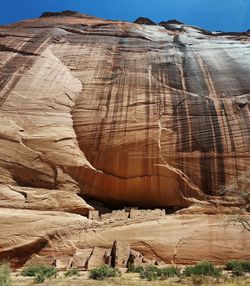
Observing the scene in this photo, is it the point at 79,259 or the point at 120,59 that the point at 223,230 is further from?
the point at 120,59

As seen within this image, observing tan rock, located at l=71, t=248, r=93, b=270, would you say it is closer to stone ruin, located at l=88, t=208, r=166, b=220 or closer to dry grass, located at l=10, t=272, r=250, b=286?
stone ruin, located at l=88, t=208, r=166, b=220

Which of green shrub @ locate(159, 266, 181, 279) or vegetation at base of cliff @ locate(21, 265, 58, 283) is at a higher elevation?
green shrub @ locate(159, 266, 181, 279)

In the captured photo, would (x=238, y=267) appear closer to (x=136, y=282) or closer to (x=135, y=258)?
(x=135, y=258)

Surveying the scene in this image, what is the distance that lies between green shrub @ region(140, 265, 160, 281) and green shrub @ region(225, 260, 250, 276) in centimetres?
283

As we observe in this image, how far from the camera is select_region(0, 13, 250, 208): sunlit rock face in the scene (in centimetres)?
2339

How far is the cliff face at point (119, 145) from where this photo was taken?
21359 mm

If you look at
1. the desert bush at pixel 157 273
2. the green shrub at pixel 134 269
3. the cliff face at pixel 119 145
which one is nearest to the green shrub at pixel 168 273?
the desert bush at pixel 157 273

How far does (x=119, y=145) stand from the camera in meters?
24.1

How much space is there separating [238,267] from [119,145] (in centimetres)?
886

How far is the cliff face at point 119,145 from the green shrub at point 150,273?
2.97 metres

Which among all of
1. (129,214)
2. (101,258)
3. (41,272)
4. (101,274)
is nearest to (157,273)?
(101,274)

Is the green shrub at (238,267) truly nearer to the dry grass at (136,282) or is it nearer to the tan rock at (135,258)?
the dry grass at (136,282)

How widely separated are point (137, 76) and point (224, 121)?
18.9 ft

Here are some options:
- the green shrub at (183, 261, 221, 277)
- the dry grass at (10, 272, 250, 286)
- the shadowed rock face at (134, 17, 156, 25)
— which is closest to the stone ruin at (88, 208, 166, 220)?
the green shrub at (183, 261, 221, 277)
